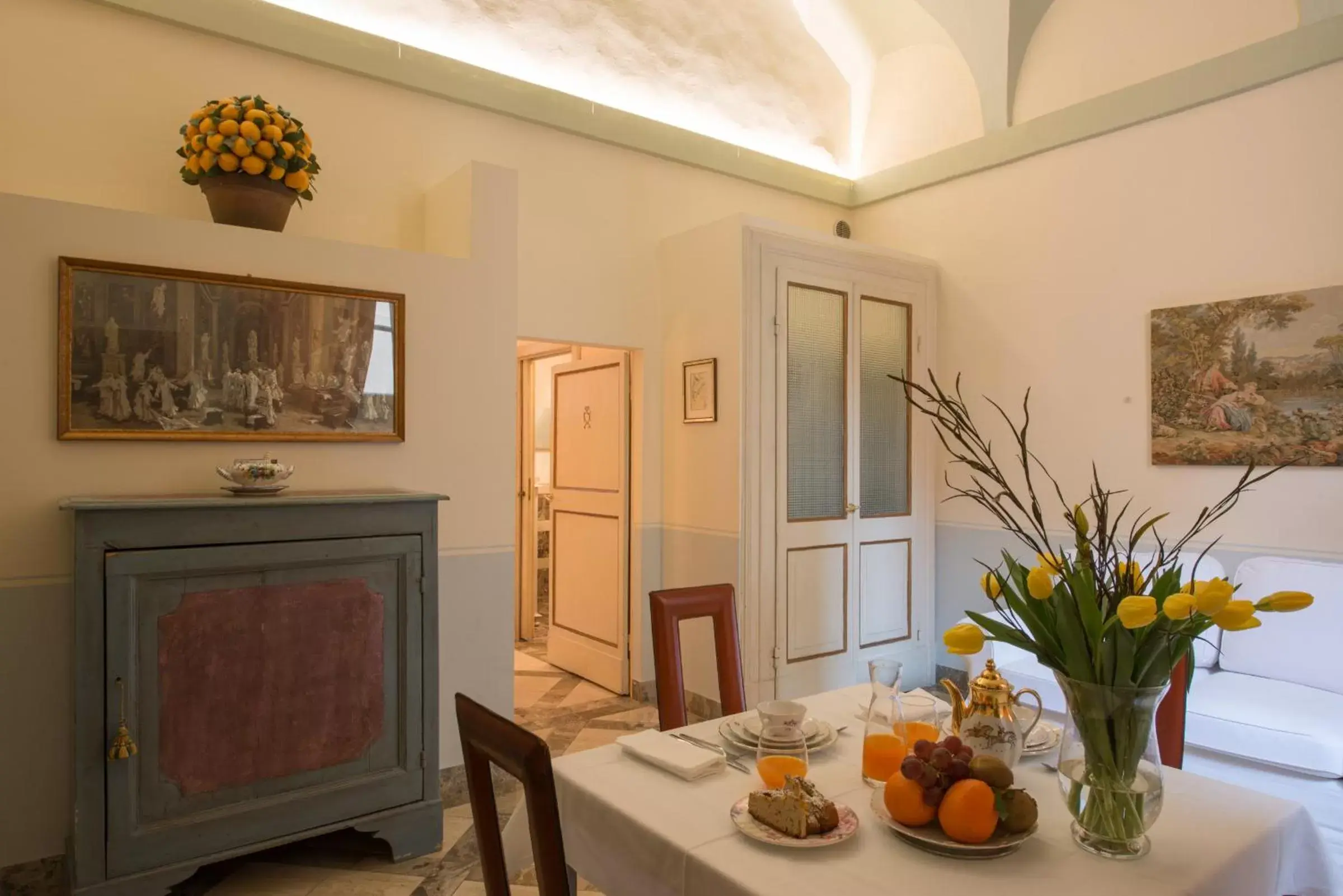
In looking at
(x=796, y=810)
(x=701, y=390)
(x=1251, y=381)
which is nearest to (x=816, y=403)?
(x=701, y=390)

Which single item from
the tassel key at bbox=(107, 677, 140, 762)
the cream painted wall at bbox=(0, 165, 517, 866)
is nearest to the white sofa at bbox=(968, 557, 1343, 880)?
the cream painted wall at bbox=(0, 165, 517, 866)

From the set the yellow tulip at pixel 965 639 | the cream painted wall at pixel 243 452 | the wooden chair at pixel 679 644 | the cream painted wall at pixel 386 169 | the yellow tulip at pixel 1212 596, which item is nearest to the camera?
the yellow tulip at pixel 1212 596

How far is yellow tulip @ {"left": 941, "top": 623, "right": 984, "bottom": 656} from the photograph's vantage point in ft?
4.80

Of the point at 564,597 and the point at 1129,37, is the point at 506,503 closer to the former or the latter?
the point at 564,597

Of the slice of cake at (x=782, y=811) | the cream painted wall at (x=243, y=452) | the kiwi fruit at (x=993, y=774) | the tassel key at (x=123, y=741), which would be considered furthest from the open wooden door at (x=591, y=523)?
the kiwi fruit at (x=993, y=774)

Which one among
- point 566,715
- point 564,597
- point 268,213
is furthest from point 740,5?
point 566,715

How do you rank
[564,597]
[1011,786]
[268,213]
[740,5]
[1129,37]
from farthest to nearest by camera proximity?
1. [564,597]
2. [740,5]
3. [1129,37]
4. [268,213]
5. [1011,786]

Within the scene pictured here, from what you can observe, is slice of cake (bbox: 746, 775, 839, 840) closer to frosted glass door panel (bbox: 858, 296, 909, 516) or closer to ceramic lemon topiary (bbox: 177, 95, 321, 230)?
ceramic lemon topiary (bbox: 177, 95, 321, 230)

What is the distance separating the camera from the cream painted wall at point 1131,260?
12.0ft

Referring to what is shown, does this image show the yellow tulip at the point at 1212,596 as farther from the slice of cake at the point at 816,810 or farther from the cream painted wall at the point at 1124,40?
the cream painted wall at the point at 1124,40

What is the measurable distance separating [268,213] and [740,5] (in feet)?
10.3

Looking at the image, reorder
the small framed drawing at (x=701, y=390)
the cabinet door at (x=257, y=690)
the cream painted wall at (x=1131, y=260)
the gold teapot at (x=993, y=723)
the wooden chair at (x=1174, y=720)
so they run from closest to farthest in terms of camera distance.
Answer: the gold teapot at (x=993, y=723)
the wooden chair at (x=1174, y=720)
the cabinet door at (x=257, y=690)
the cream painted wall at (x=1131, y=260)
the small framed drawing at (x=701, y=390)

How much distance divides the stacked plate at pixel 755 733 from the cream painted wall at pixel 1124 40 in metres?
4.00

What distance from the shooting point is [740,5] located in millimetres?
4863
